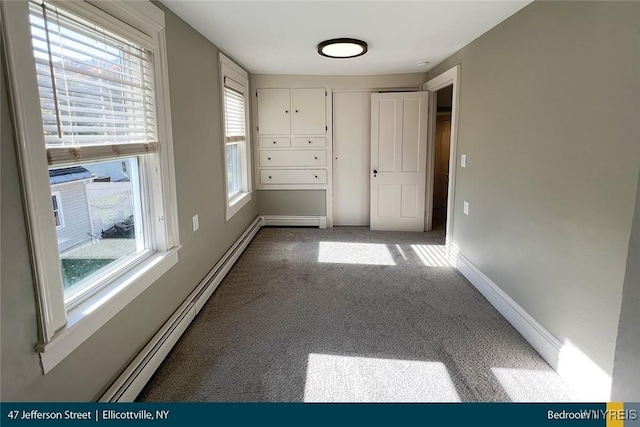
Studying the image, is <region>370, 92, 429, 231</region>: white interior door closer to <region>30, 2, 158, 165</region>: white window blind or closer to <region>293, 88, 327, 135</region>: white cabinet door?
<region>293, 88, 327, 135</region>: white cabinet door

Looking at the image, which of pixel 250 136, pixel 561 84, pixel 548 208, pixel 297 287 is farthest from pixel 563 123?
pixel 250 136

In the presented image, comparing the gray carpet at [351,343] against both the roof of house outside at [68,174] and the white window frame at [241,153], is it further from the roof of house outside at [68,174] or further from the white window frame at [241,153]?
the roof of house outside at [68,174]

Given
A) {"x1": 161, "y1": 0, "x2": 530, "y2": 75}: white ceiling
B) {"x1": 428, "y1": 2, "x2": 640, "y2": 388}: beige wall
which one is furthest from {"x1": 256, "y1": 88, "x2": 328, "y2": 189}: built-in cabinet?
{"x1": 428, "y1": 2, "x2": 640, "y2": 388}: beige wall

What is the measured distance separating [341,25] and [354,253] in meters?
2.44

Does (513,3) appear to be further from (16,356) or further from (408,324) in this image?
(16,356)

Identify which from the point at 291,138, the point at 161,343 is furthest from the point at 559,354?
the point at 291,138

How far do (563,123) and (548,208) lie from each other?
509 mm

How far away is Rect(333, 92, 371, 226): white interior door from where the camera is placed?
17.0 feet

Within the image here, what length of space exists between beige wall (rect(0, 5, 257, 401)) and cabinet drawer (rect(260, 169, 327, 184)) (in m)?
1.10

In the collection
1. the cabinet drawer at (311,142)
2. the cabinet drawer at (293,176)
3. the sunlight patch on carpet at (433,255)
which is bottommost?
the sunlight patch on carpet at (433,255)

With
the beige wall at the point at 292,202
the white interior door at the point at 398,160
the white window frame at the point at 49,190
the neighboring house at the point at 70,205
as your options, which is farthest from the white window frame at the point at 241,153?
the neighboring house at the point at 70,205

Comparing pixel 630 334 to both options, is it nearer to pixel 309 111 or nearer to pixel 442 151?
pixel 309 111

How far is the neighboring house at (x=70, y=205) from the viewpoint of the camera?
1.55 m

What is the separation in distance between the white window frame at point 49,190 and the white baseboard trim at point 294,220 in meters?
3.35
